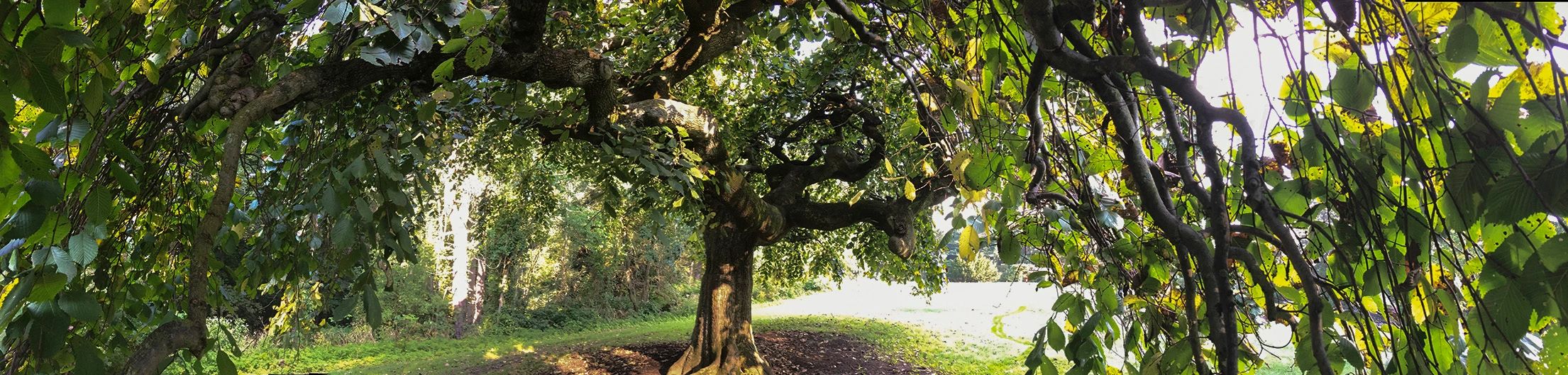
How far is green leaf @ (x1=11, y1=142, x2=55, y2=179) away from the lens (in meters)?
0.83

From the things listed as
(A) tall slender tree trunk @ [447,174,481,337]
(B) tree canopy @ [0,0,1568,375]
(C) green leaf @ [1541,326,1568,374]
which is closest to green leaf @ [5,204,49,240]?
(B) tree canopy @ [0,0,1568,375]

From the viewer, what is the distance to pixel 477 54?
1.19 m

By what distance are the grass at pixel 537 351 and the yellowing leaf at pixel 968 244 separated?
Result: 19.6 ft

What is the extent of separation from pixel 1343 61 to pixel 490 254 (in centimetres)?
1323

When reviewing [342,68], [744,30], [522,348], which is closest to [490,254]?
[522,348]

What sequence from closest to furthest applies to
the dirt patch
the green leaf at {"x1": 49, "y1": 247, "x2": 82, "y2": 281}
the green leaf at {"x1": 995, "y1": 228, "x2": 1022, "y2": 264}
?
the green leaf at {"x1": 49, "y1": 247, "x2": 82, "y2": 281} < the green leaf at {"x1": 995, "y1": 228, "x2": 1022, "y2": 264} < the dirt patch

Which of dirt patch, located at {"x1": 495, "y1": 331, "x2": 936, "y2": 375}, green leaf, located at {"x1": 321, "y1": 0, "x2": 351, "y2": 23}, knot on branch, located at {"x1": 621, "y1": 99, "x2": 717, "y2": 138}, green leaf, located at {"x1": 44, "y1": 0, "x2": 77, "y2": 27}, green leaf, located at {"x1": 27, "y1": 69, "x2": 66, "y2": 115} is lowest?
dirt patch, located at {"x1": 495, "y1": 331, "x2": 936, "y2": 375}

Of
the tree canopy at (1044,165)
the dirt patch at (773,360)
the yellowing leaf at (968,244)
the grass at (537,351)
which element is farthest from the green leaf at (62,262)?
the grass at (537,351)

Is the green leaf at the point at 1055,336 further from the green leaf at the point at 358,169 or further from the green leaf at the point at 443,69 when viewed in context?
the green leaf at the point at 358,169

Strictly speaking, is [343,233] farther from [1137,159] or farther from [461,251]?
[461,251]

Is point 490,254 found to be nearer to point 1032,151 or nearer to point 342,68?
point 342,68

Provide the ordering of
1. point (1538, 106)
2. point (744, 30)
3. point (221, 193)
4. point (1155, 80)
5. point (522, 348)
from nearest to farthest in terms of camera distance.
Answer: point (1538, 106) → point (1155, 80) → point (221, 193) → point (744, 30) → point (522, 348)

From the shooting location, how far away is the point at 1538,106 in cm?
59

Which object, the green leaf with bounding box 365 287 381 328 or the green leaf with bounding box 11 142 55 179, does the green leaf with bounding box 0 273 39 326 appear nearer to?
the green leaf with bounding box 11 142 55 179
